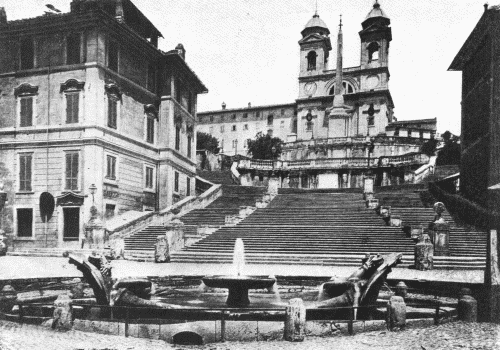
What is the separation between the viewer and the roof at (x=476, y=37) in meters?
22.8

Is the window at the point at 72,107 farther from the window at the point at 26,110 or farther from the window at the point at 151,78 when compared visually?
the window at the point at 151,78

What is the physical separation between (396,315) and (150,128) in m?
26.3

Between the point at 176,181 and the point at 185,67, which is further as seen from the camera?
the point at 185,67

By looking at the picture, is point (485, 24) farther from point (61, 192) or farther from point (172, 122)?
point (61, 192)

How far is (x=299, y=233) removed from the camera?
23250mm

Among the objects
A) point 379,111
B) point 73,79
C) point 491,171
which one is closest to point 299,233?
point 491,171

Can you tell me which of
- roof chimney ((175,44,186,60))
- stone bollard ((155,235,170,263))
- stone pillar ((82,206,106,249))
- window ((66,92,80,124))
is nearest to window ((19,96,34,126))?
window ((66,92,80,124))

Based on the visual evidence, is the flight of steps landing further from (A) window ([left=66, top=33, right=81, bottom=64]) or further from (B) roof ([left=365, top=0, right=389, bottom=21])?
(B) roof ([left=365, top=0, right=389, bottom=21])

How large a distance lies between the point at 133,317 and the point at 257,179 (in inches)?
1656

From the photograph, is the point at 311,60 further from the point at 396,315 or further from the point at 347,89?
the point at 396,315

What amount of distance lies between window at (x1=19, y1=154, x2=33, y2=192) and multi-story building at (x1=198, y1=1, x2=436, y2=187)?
26.6 m

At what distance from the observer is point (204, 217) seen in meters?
29.1

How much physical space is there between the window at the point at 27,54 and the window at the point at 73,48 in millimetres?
2224

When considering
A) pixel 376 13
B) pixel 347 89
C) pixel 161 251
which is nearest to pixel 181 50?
pixel 161 251
